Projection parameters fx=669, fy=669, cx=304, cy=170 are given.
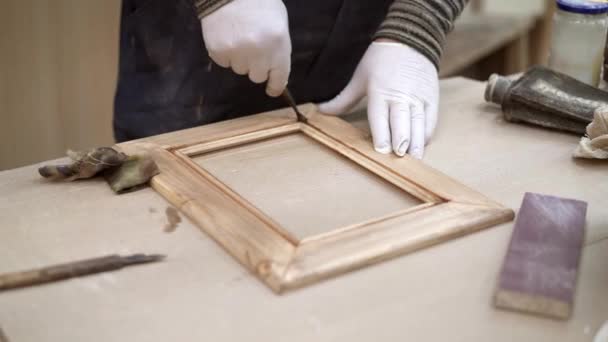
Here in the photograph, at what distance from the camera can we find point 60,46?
1.79 metres

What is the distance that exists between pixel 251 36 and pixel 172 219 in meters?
0.29

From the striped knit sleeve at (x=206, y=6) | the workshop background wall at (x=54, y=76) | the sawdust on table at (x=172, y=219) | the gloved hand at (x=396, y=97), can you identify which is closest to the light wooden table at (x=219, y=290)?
the sawdust on table at (x=172, y=219)

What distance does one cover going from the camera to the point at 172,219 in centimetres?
77

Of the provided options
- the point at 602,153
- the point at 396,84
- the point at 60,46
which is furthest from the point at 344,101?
the point at 60,46

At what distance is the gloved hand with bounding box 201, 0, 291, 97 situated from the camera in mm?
911

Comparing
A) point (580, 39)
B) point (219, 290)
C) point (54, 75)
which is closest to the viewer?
point (219, 290)

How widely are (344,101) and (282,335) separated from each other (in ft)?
1.85

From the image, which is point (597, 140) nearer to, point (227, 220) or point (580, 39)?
point (580, 39)

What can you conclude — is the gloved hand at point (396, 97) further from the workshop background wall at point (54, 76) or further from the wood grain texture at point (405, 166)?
the workshop background wall at point (54, 76)

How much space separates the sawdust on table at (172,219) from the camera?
746 mm

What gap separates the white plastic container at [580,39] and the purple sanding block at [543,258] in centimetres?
44

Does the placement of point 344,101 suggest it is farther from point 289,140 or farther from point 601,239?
point 601,239

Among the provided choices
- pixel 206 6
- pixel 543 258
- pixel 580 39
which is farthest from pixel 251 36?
pixel 580 39

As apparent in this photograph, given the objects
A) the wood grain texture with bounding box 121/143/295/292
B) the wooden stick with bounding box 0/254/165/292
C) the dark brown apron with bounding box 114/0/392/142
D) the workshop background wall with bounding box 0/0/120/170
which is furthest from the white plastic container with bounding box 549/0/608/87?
the workshop background wall with bounding box 0/0/120/170
